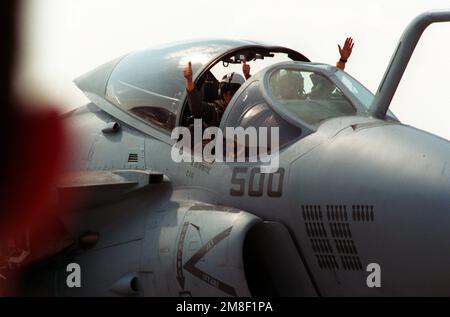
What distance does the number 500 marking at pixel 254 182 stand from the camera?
7.48 metres

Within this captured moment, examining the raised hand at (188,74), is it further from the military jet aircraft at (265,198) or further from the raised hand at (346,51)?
the raised hand at (346,51)

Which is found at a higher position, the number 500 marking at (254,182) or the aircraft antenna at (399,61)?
the aircraft antenna at (399,61)

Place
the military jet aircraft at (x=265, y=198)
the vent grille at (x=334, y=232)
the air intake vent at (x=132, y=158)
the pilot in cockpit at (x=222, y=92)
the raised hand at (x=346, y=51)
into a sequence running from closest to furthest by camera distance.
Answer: the military jet aircraft at (x=265, y=198) < the vent grille at (x=334, y=232) < the pilot in cockpit at (x=222, y=92) < the air intake vent at (x=132, y=158) < the raised hand at (x=346, y=51)

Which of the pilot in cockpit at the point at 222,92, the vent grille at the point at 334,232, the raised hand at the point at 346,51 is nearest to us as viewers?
the vent grille at the point at 334,232

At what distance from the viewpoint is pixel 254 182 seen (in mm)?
7637

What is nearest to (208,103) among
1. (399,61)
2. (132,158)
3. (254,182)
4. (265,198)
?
(132,158)

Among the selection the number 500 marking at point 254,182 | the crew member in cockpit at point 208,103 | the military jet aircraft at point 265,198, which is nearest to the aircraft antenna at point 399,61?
the military jet aircraft at point 265,198

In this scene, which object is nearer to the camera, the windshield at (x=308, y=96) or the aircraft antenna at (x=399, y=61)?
the aircraft antenna at (x=399, y=61)

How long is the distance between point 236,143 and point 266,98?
48 cm

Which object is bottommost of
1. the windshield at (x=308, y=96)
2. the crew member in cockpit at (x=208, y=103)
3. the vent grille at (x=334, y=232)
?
the vent grille at (x=334, y=232)

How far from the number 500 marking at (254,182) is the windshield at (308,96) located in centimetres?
60
